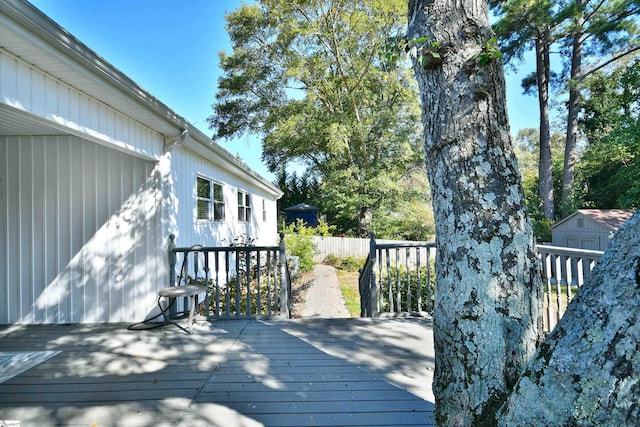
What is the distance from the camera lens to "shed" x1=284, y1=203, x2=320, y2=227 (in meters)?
16.5

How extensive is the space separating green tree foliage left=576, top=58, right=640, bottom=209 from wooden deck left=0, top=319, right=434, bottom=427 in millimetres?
12941

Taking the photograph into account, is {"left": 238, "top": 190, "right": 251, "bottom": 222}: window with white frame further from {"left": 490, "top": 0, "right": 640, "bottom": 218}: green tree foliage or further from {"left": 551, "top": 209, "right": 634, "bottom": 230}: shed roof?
{"left": 490, "top": 0, "right": 640, "bottom": 218}: green tree foliage

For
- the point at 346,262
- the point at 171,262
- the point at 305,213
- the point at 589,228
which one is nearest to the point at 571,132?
the point at 589,228

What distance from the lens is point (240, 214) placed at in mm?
9359

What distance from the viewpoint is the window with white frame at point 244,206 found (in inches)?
366

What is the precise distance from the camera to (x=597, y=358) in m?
0.70

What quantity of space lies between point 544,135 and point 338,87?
10156mm

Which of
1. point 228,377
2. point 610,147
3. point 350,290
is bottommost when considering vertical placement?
point 350,290

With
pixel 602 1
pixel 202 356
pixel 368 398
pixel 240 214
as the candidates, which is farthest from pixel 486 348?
pixel 602 1

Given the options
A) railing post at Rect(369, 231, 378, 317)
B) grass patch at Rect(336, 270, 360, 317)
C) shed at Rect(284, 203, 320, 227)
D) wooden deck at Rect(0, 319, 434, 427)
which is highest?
shed at Rect(284, 203, 320, 227)

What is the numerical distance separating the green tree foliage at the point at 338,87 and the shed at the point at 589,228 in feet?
20.9

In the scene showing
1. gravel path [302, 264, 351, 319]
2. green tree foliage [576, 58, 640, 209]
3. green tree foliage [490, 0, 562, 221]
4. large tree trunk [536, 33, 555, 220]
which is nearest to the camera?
gravel path [302, 264, 351, 319]

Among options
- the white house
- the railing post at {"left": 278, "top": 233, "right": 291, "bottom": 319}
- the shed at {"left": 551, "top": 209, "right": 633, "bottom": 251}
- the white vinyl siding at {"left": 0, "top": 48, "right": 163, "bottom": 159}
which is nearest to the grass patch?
the railing post at {"left": 278, "top": 233, "right": 291, "bottom": 319}

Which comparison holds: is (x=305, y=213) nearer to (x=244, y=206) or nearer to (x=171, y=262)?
(x=244, y=206)
